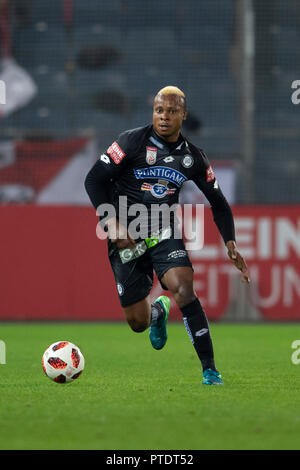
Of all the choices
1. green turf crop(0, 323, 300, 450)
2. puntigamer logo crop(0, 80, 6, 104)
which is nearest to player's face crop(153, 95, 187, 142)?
green turf crop(0, 323, 300, 450)

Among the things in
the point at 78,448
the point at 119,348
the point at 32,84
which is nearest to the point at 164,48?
the point at 32,84

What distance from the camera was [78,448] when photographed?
4055 millimetres

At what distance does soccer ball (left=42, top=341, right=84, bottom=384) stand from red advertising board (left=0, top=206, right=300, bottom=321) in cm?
757

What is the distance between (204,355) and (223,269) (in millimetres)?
7849

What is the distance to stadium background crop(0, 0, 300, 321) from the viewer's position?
1412 centimetres

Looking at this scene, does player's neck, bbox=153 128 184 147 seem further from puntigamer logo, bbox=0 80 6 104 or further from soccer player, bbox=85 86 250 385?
puntigamer logo, bbox=0 80 6 104

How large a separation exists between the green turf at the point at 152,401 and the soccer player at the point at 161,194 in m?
0.60

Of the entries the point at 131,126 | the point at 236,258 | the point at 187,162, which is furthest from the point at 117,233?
the point at 131,126

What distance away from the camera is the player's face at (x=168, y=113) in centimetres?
659

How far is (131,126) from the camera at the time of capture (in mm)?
16562

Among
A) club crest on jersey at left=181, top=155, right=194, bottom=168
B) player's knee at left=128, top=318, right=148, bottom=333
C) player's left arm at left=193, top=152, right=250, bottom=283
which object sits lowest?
player's knee at left=128, top=318, right=148, bottom=333

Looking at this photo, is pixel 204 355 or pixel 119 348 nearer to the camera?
pixel 204 355

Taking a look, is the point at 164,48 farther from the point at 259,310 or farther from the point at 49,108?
the point at 259,310

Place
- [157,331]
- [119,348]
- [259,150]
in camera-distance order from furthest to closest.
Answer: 1. [259,150]
2. [119,348]
3. [157,331]
